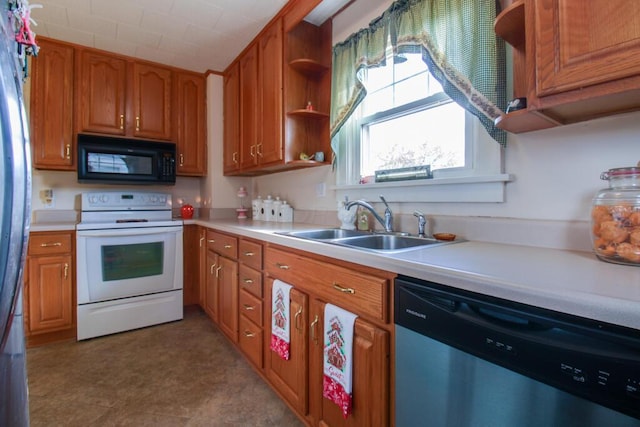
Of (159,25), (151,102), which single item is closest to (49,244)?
(151,102)

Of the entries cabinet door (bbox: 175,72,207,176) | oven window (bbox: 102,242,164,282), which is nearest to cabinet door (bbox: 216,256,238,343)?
oven window (bbox: 102,242,164,282)

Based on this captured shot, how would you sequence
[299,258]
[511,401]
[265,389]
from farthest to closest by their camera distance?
[265,389]
[299,258]
[511,401]

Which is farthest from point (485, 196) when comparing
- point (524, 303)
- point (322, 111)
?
point (322, 111)

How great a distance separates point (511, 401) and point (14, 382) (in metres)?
1.10

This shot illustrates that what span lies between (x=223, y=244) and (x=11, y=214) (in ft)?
5.38

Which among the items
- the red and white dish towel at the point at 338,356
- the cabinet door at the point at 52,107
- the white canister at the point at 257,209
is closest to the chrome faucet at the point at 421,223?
the red and white dish towel at the point at 338,356

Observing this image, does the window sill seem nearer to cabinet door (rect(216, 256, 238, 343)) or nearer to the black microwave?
cabinet door (rect(216, 256, 238, 343))

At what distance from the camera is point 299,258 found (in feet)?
4.49

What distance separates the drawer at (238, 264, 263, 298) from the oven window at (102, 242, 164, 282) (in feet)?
3.54

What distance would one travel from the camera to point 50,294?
7.30 ft

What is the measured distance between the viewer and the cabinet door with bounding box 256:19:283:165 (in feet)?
6.95

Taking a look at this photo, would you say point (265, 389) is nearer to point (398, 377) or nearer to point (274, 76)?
point (398, 377)

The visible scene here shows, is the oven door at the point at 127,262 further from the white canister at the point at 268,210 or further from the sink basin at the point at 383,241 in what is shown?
the sink basin at the point at 383,241

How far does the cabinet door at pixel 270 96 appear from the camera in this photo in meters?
2.12
